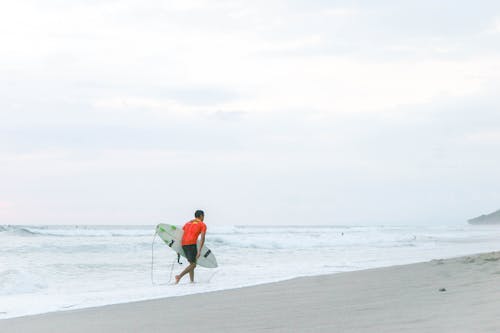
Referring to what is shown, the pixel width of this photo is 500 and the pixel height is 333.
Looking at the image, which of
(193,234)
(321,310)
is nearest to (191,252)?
(193,234)

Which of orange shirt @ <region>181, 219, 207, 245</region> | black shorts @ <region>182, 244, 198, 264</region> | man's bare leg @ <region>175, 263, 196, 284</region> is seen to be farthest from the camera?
orange shirt @ <region>181, 219, 207, 245</region>

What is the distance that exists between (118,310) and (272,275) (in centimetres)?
592

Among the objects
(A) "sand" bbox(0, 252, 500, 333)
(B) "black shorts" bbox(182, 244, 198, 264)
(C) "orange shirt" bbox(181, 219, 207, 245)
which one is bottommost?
(A) "sand" bbox(0, 252, 500, 333)

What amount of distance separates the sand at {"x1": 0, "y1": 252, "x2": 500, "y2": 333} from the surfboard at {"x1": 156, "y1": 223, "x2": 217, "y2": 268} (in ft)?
15.3

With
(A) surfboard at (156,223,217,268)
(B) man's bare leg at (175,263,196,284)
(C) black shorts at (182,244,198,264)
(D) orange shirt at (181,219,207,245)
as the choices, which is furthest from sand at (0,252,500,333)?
(A) surfboard at (156,223,217,268)

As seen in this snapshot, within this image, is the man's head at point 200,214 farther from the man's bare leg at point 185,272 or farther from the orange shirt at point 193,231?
the man's bare leg at point 185,272

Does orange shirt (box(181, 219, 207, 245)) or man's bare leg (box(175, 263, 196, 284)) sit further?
orange shirt (box(181, 219, 207, 245))

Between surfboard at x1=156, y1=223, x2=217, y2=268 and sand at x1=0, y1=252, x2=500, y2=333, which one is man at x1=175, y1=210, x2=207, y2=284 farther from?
sand at x1=0, y1=252, x2=500, y2=333

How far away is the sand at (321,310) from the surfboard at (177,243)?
466 cm

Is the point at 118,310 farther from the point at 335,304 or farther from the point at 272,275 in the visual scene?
the point at 272,275

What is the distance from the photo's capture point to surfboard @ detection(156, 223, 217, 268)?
568 inches

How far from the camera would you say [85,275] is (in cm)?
1415

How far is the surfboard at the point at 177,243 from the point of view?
14422mm

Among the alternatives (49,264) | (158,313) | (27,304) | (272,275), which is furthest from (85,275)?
(158,313)
